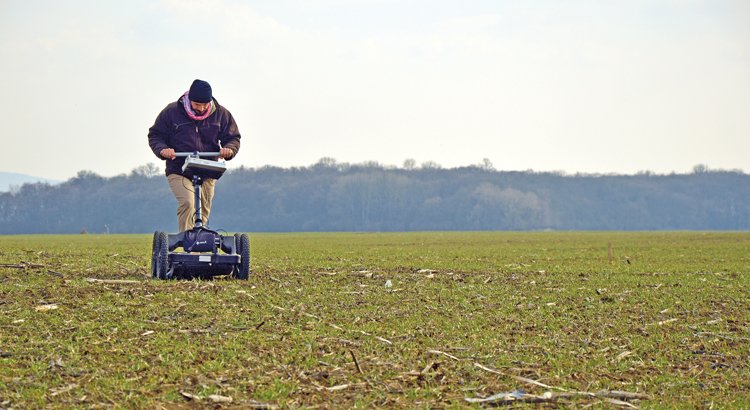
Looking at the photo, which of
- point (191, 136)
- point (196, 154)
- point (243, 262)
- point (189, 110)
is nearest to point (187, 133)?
point (191, 136)

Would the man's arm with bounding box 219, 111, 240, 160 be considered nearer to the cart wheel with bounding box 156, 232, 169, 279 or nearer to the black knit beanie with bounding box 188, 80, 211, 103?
the black knit beanie with bounding box 188, 80, 211, 103

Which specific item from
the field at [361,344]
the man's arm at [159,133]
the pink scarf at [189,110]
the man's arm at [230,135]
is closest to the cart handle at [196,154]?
the man's arm at [159,133]

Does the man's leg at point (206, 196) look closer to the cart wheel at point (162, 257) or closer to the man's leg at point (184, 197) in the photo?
the man's leg at point (184, 197)

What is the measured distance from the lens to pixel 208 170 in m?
13.8

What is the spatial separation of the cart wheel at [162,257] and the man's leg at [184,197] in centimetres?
78

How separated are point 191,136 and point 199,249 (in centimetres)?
156

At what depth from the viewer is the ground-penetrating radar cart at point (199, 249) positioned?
1345cm

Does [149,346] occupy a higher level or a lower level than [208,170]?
lower

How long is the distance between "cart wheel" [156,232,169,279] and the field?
0.33 metres

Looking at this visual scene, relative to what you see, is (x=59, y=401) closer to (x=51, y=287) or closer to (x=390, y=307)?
(x=390, y=307)

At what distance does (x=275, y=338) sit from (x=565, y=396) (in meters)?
2.87

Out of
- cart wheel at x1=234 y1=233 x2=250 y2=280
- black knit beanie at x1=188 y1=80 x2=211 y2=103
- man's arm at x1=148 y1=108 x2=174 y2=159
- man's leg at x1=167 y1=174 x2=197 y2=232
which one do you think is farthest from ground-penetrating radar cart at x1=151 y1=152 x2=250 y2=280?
black knit beanie at x1=188 y1=80 x2=211 y2=103

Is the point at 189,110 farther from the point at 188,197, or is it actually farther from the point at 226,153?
the point at 188,197

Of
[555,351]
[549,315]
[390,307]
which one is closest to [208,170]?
[390,307]
